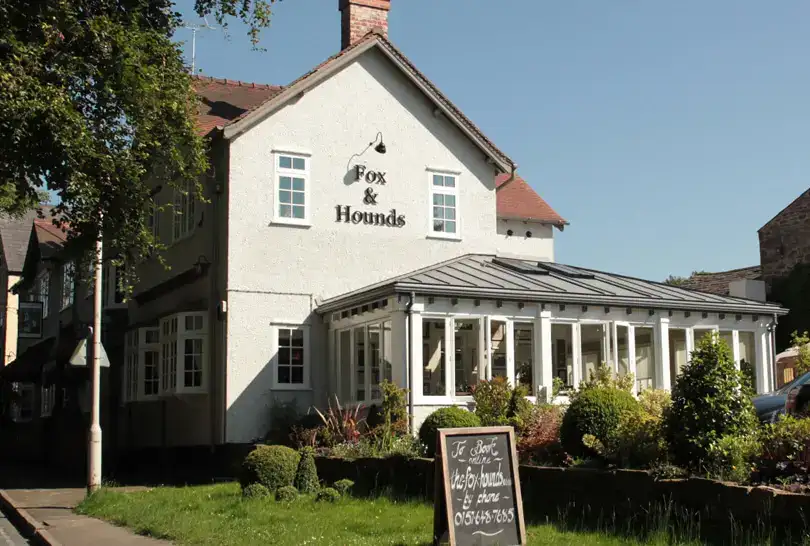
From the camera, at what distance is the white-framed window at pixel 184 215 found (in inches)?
1004

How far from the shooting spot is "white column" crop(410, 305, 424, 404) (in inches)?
782

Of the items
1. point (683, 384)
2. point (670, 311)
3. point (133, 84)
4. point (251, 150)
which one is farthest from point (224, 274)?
point (683, 384)

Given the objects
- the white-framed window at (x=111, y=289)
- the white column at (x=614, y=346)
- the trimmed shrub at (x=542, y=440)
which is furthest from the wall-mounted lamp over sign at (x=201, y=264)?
the trimmed shrub at (x=542, y=440)

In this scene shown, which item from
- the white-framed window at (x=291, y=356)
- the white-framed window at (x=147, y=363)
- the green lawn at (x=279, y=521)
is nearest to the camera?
the green lawn at (x=279, y=521)

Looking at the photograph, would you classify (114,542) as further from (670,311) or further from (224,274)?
(670,311)

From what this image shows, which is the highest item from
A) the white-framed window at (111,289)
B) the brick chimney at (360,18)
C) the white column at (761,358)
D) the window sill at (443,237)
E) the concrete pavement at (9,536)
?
the brick chimney at (360,18)

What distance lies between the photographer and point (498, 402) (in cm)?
1836

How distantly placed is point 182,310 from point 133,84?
986cm

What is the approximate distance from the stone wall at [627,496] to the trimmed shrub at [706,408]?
2.31 ft

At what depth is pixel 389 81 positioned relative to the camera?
25609 millimetres

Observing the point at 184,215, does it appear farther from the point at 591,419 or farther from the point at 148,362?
the point at 591,419

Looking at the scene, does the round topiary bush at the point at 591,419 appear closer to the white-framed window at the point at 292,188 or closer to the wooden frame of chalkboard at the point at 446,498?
the wooden frame of chalkboard at the point at 446,498

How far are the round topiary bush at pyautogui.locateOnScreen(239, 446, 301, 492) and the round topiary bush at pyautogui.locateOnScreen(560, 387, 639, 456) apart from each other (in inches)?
185

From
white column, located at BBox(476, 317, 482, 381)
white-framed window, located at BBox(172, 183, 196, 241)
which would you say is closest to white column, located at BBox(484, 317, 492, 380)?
white column, located at BBox(476, 317, 482, 381)
